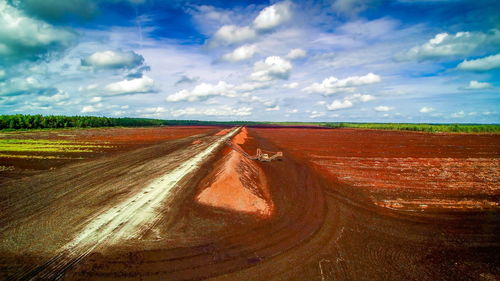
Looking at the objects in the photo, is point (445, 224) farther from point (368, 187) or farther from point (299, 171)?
point (299, 171)

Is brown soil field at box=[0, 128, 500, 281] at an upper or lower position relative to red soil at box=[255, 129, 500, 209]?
lower

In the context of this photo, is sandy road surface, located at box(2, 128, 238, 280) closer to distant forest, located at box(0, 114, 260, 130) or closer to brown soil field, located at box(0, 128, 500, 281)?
brown soil field, located at box(0, 128, 500, 281)

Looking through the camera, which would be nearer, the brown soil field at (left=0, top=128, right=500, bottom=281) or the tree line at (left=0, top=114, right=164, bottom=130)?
the brown soil field at (left=0, top=128, right=500, bottom=281)

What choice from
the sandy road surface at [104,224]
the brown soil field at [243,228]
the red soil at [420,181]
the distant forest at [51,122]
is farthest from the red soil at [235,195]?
the distant forest at [51,122]

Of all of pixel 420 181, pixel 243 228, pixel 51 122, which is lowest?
pixel 243 228

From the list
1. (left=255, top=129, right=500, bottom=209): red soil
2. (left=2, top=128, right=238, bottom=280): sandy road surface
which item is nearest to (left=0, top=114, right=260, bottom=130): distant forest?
(left=2, top=128, right=238, bottom=280): sandy road surface

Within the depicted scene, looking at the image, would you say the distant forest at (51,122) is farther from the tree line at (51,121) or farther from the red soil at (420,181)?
the red soil at (420,181)

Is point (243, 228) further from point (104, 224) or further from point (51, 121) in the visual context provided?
point (51, 121)

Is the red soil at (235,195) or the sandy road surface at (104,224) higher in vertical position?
the red soil at (235,195)

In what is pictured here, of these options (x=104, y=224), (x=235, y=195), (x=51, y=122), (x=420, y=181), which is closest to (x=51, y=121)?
(x=51, y=122)
